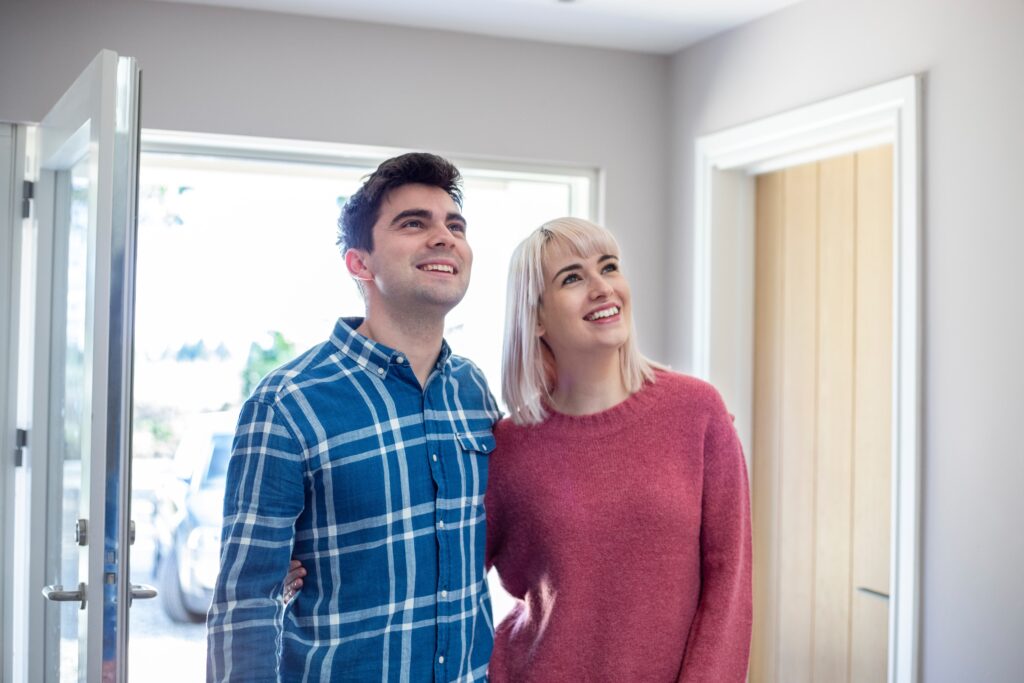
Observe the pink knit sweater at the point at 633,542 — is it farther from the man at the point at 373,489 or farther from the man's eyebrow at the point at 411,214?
the man's eyebrow at the point at 411,214

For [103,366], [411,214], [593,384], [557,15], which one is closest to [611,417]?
[593,384]

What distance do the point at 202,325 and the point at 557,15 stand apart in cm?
142

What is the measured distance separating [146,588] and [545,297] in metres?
0.92

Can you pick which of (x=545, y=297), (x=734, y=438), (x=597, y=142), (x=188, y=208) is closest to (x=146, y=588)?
(x=545, y=297)

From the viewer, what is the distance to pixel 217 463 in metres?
3.16

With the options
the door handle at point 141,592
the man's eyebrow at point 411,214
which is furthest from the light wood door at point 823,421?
the door handle at point 141,592

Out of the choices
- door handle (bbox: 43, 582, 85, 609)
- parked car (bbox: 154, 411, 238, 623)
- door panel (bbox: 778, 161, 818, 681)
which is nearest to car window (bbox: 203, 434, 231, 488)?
parked car (bbox: 154, 411, 238, 623)

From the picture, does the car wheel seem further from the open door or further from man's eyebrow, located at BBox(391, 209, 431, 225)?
man's eyebrow, located at BBox(391, 209, 431, 225)

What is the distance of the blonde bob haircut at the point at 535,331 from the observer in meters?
1.87

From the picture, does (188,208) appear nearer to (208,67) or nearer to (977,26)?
(208,67)

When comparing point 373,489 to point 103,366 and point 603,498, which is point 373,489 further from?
point 103,366

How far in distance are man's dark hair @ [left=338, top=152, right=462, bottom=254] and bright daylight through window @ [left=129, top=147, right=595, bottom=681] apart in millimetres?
1307

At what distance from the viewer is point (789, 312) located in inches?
121

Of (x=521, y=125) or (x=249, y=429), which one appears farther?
(x=521, y=125)
